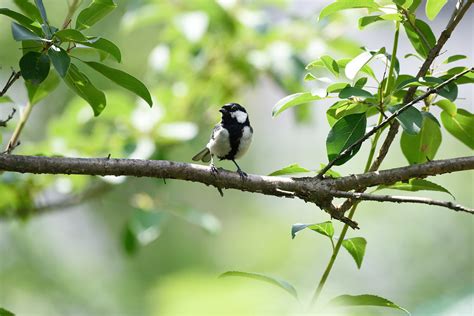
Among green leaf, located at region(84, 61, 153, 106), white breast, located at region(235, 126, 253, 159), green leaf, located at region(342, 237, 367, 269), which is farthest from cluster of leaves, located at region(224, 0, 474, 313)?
white breast, located at region(235, 126, 253, 159)

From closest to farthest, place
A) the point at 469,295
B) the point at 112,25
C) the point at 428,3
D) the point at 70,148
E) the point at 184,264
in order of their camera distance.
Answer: the point at 469,295 → the point at 428,3 → the point at 70,148 → the point at 112,25 → the point at 184,264

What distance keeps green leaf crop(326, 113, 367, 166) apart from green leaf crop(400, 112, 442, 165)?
1.07 feet

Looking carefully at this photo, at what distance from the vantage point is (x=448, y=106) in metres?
2.12

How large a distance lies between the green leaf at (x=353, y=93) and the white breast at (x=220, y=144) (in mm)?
1700

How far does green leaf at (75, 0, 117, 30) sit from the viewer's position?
1.94 meters

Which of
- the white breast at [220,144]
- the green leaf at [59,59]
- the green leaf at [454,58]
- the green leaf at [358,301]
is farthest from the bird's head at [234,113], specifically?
the green leaf at [358,301]

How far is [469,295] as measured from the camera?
4.35 ft

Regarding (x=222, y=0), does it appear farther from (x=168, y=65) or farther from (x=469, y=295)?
(x=469, y=295)

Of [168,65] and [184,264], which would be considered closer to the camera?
[168,65]

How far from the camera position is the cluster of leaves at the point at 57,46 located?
1.76 metres

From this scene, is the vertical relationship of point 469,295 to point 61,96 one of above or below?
below

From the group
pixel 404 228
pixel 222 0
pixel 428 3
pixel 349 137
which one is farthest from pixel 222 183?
pixel 404 228

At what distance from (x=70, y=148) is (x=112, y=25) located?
409 cm

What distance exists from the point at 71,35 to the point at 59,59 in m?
0.07
